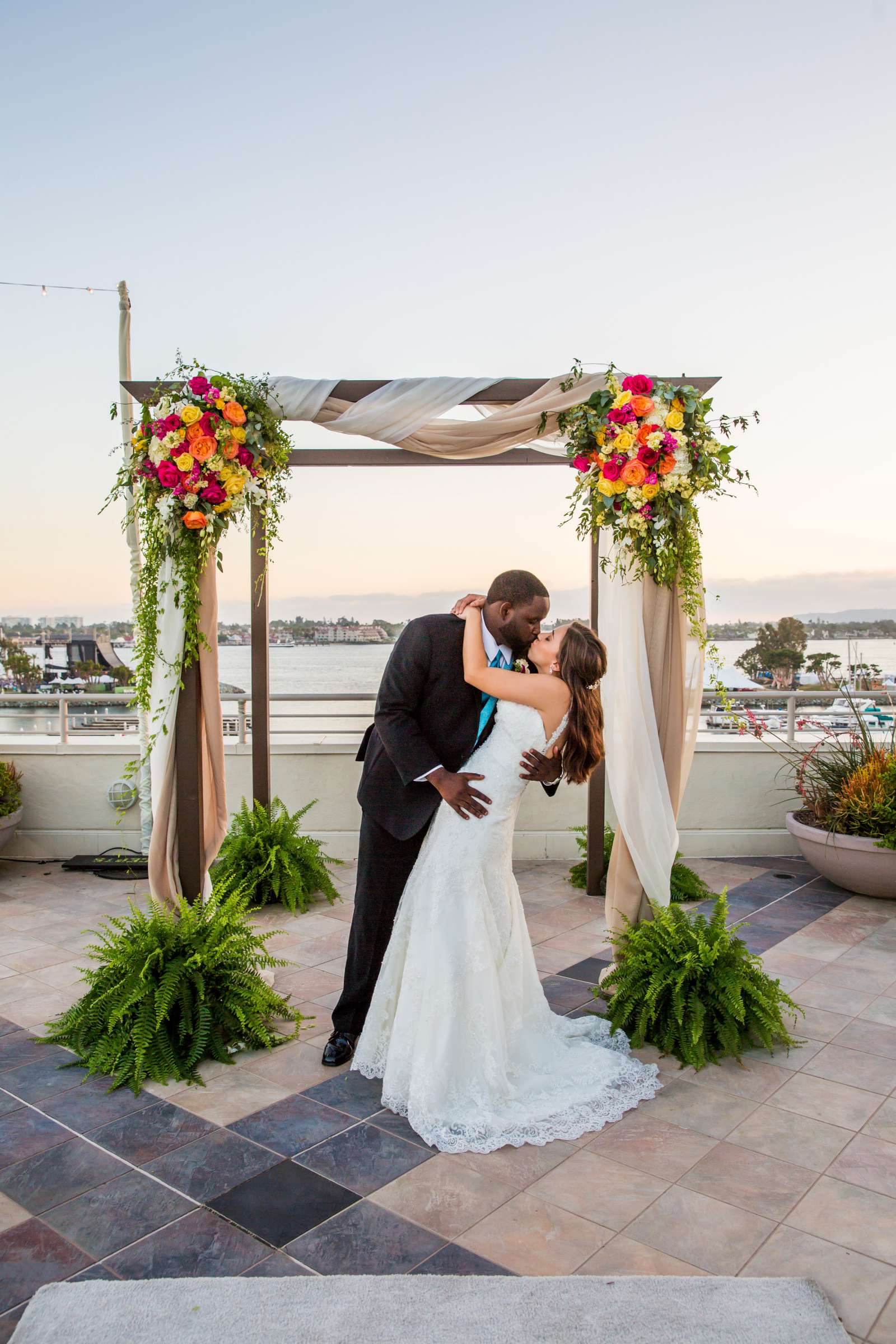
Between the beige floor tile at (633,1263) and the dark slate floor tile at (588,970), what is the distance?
76.6 inches

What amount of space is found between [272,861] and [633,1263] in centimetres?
351

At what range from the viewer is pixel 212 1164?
105 inches

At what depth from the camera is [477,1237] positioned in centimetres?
230

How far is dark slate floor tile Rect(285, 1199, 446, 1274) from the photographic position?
2.18 m

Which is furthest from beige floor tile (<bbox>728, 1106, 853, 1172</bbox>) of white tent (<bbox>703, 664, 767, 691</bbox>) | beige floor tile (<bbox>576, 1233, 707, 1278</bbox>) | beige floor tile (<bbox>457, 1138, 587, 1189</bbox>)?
white tent (<bbox>703, 664, 767, 691</bbox>)

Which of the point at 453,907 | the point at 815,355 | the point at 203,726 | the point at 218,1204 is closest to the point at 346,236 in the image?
the point at 815,355

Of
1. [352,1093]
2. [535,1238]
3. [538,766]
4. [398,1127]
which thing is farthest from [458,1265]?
[538,766]

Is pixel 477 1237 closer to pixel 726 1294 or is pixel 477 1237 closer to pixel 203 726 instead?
pixel 726 1294

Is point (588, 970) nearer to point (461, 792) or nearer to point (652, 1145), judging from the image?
point (652, 1145)

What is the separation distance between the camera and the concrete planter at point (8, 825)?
6109 millimetres

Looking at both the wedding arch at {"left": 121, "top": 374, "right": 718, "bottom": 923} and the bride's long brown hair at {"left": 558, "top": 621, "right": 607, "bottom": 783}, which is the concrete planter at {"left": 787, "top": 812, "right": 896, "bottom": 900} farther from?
the bride's long brown hair at {"left": 558, "top": 621, "right": 607, "bottom": 783}

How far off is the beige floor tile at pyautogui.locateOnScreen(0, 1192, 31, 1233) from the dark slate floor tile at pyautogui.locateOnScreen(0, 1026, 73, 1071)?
94 cm

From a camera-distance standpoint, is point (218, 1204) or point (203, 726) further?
point (203, 726)

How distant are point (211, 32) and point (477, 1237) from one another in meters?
7.69
